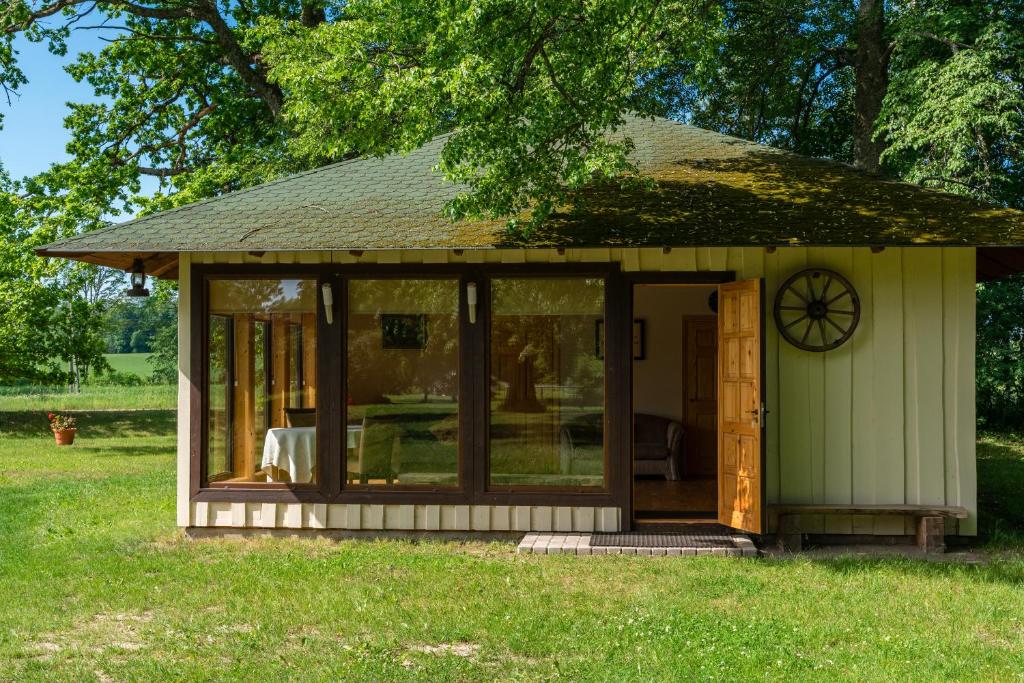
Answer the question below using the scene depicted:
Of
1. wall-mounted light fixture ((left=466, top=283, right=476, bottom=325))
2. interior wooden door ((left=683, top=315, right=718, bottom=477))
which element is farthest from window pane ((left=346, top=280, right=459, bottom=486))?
interior wooden door ((left=683, top=315, right=718, bottom=477))

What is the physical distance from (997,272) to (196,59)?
647 inches

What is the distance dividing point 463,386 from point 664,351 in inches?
208

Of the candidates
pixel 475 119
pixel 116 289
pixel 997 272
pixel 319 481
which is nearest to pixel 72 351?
pixel 319 481

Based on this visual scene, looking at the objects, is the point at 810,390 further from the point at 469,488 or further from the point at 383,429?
the point at 383,429

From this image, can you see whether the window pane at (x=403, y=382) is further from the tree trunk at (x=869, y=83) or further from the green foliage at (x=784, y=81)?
the tree trunk at (x=869, y=83)

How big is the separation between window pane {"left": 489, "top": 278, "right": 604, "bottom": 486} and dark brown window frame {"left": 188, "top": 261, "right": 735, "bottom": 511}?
3.5 inches

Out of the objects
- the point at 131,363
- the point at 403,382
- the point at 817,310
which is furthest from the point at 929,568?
the point at 131,363

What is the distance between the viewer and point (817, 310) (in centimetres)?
854

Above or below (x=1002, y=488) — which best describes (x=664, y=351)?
above

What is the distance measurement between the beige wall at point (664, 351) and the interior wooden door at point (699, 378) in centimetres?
8

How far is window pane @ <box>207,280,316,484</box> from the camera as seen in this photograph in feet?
29.1

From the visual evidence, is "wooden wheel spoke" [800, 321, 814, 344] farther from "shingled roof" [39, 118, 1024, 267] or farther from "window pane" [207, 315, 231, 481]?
"window pane" [207, 315, 231, 481]

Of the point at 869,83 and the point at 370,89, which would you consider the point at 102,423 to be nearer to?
the point at 370,89

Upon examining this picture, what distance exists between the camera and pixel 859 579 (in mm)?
7184
